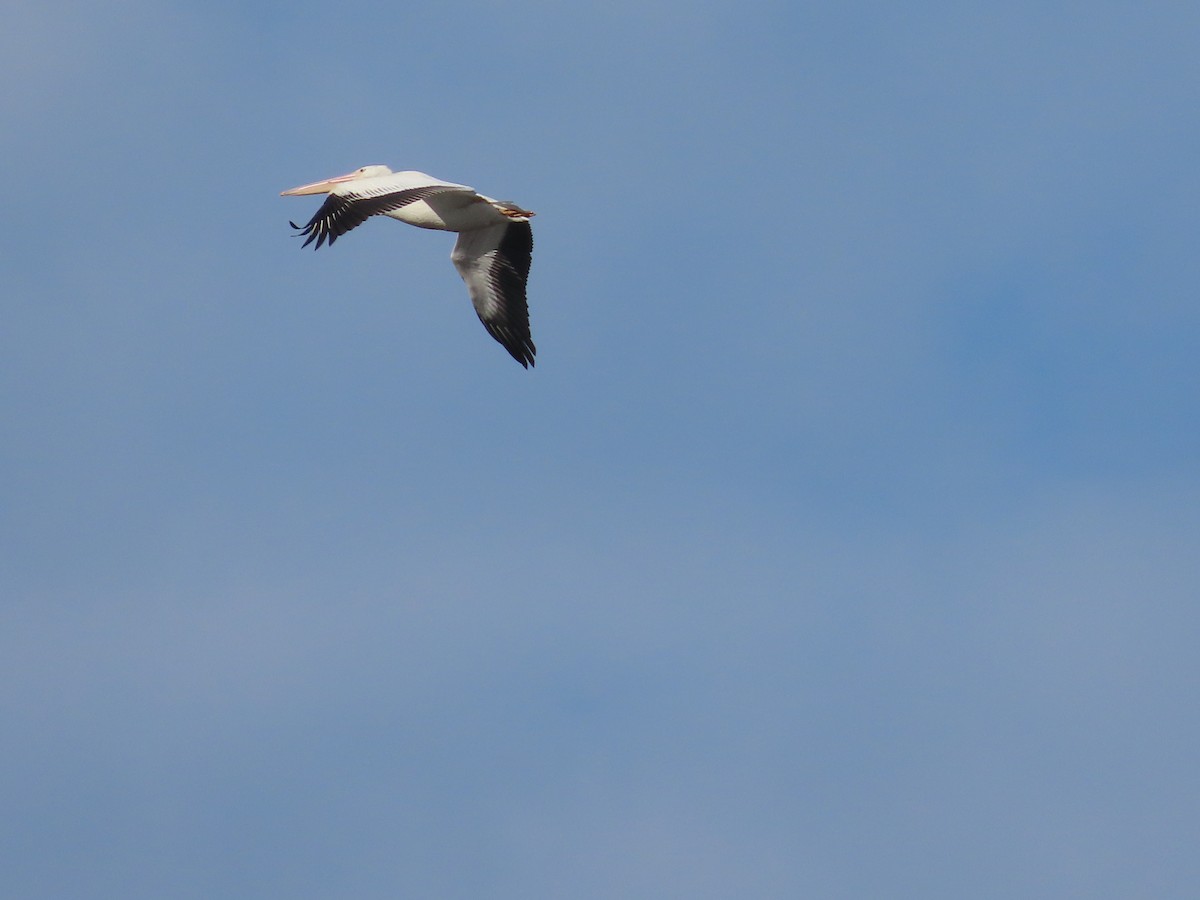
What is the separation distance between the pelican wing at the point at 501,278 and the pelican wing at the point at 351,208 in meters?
1.93

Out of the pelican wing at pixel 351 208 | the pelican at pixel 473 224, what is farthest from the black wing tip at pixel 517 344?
the pelican wing at pixel 351 208

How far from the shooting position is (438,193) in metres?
21.2

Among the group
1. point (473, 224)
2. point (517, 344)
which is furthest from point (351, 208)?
point (517, 344)

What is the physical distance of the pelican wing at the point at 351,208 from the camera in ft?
63.2

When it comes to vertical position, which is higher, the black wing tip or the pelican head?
the pelican head

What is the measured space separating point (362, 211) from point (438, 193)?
1818 mm

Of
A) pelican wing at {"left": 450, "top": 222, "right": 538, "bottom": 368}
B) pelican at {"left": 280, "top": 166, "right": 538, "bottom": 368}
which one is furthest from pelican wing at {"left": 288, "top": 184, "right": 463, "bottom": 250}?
pelican wing at {"left": 450, "top": 222, "right": 538, "bottom": 368}

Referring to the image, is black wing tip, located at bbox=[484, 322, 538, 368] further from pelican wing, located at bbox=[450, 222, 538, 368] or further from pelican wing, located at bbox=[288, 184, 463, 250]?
pelican wing, located at bbox=[288, 184, 463, 250]

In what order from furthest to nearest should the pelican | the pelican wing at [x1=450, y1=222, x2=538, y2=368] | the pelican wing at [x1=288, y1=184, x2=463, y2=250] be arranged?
1. the pelican wing at [x1=450, y1=222, x2=538, y2=368]
2. the pelican
3. the pelican wing at [x1=288, y1=184, x2=463, y2=250]

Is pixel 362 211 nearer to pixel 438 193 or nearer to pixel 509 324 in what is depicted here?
pixel 438 193

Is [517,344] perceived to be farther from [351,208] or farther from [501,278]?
[351,208]

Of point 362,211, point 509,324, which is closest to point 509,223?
point 509,324

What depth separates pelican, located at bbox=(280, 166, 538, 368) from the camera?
20.4 meters

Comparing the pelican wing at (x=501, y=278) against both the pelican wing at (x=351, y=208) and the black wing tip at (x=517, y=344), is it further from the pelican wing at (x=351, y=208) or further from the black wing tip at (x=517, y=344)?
the pelican wing at (x=351, y=208)
